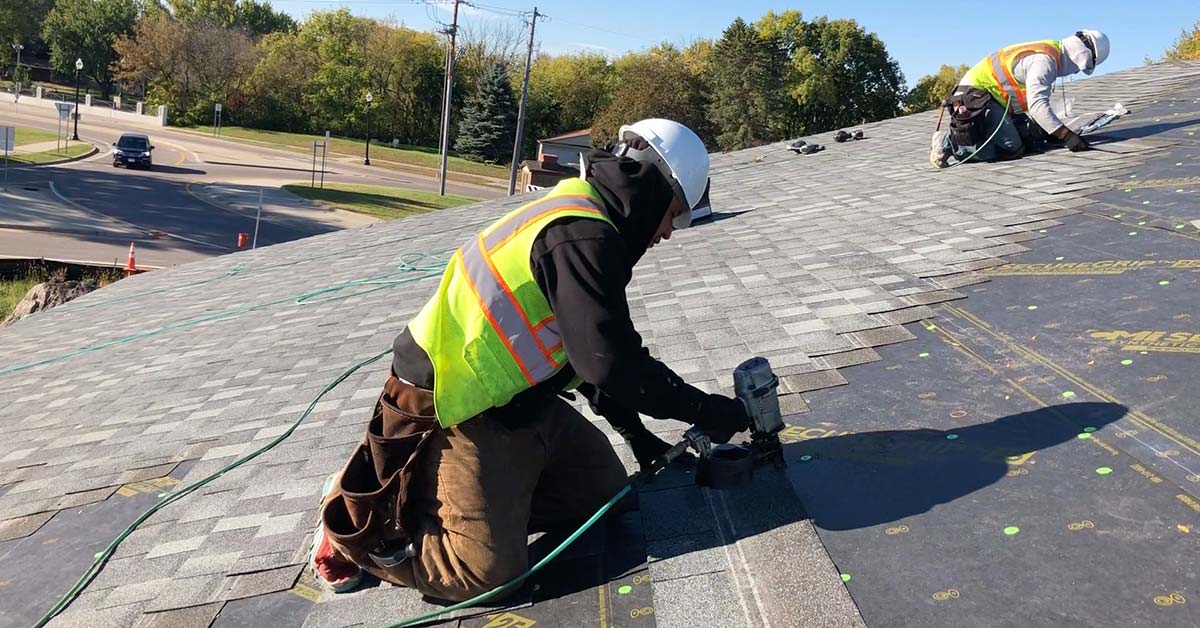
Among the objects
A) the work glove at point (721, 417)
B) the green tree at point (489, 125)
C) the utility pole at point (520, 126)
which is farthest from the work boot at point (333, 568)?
the green tree at point (489, 125)

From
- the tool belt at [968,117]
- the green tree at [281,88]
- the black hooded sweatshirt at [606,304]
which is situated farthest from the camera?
the green tree at [281,88]

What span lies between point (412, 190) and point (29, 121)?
22.1 m

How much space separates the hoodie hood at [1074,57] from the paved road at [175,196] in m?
16.4

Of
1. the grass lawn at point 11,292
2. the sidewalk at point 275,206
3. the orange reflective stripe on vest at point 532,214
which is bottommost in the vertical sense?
the grass lawn at point 11,292

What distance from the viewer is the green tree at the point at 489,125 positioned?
51406 mm

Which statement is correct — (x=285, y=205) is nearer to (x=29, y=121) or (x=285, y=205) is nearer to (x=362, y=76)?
(x=29, y=121)

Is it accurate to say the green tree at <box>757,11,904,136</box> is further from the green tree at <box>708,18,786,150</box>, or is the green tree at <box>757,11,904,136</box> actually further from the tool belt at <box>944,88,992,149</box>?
the tool belt at <box>944,88,992,149</box>

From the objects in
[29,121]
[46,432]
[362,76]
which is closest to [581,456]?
[46,432]

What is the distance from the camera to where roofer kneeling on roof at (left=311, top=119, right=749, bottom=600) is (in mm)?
2275

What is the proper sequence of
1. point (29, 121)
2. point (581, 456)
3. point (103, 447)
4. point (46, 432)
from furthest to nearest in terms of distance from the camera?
point (29, 121) < point (46, 432) < point (103, 447) < point (581, 456)

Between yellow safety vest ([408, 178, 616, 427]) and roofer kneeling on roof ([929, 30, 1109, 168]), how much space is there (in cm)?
593

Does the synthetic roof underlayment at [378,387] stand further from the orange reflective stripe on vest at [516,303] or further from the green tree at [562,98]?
the green tree at [562,98]

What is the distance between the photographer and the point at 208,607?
251 centimetres

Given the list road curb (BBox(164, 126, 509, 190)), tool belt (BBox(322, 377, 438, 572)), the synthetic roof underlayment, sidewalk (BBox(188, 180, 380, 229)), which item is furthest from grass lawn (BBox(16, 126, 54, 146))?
tool belt (BBox(322, 377, 438, 572))
